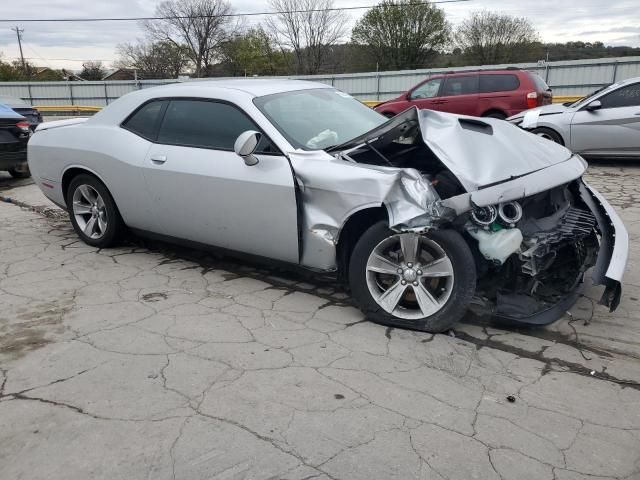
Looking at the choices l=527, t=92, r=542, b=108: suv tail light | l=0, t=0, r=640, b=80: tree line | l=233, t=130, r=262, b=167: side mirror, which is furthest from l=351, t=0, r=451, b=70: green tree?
l=233, t=130, r=262, b=167: side mirror

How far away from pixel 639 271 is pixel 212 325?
3.54 metres

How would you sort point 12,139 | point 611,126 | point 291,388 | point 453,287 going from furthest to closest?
1. point 611,126
2. point 12,139
3. point 453,287
4. point 291,388

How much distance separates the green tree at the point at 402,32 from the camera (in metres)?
49.6

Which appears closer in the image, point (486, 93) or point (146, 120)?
point (146, 120)

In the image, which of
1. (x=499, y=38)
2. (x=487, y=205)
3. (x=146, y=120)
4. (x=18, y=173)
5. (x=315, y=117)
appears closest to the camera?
(x=487, y=205)

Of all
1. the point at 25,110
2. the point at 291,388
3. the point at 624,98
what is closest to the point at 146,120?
the point at 291,388

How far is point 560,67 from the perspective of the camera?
857 inches

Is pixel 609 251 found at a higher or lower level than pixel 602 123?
lower

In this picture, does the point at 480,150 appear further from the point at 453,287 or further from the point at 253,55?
the point at 253,55

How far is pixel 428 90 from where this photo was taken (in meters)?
12.7

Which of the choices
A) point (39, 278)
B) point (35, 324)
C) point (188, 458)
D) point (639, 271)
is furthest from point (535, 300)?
point (39, 278)

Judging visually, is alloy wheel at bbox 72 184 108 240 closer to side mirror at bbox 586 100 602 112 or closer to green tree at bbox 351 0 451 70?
side mirror at bbox 586 100 602 112

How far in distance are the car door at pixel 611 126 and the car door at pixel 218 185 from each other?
6.92m

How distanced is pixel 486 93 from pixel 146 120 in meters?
9.06
